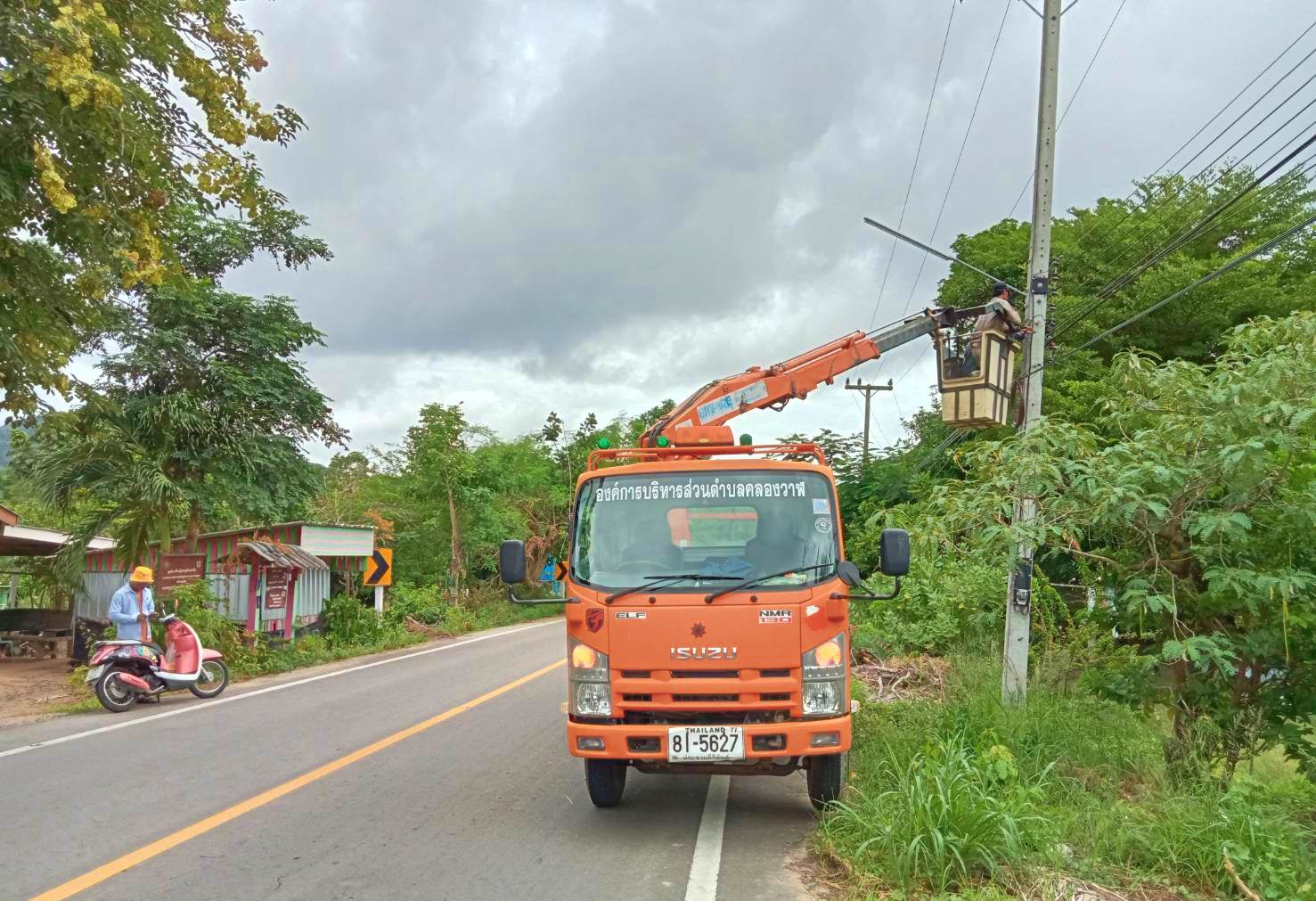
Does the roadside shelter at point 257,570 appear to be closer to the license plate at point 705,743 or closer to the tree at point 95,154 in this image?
the tree at point 95,154

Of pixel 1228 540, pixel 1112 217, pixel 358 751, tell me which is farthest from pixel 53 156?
pixel 1112 217

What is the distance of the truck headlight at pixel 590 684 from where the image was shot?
18.5 feet

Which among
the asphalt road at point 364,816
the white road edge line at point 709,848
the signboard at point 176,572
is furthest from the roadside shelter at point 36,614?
the white road edge line at point 709,848

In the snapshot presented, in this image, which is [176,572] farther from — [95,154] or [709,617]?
[709,617]

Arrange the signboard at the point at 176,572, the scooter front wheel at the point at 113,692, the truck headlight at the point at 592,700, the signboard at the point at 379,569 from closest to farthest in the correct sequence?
the truck headlight at the point at 592,700 → the scooter front wheel at the point at 113,692 → the signboard at the point at 176,572 → the signboard at the point at 379,569

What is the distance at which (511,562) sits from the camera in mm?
6180

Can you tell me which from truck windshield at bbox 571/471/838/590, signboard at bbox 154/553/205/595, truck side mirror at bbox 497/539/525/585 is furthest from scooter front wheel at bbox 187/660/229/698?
truck windshield at bbox 571/471/838/590

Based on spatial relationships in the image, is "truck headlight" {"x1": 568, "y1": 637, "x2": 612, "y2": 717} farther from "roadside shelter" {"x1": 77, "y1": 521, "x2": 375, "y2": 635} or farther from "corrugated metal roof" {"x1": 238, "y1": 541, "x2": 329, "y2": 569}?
"corrugated metal roof" {"x1": 238, "y1": 541, "x2": 329, "y2": 569}

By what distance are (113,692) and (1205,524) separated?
11193mm

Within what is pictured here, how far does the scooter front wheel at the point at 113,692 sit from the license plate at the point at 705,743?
8245 mm

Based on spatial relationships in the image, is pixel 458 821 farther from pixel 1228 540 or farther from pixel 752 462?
pixel 1228 540

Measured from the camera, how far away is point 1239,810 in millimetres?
4969

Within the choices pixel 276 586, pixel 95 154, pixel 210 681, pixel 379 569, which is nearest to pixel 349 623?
pixel 379 569

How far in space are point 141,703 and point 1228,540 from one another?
11707 mm
